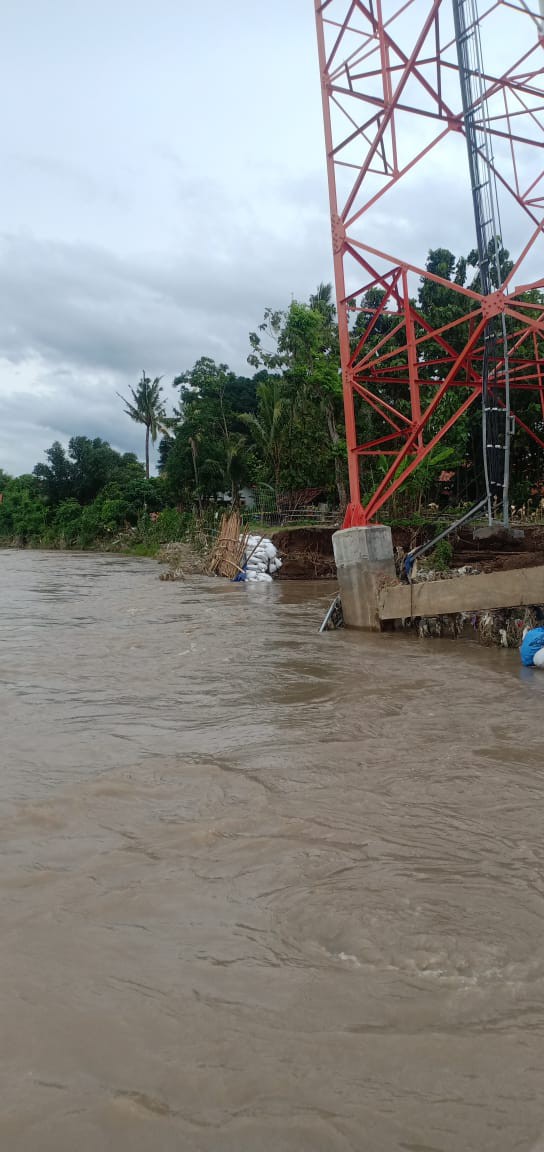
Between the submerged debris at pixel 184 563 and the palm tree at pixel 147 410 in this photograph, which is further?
the palm tree at pixel 147 410

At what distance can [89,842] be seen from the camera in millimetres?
2850

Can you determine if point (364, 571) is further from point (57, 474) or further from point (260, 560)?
point (57, 474)

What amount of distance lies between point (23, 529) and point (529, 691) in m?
48.3

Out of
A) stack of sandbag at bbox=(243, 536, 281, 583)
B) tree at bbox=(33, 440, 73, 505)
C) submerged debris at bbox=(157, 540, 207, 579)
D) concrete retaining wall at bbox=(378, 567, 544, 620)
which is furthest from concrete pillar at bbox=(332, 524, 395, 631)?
tree at bbox=(33, 440, 73, 505)

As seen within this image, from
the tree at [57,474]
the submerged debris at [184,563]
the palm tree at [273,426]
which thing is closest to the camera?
the submerged debris at [184,563]

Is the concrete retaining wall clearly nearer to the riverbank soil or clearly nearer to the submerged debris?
the riverbank soil

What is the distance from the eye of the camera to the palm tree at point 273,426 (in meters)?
27.9

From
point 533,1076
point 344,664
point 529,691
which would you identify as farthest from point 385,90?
point 533,1076

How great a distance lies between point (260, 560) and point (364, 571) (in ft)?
32.5

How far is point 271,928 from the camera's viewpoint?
222 centimetres

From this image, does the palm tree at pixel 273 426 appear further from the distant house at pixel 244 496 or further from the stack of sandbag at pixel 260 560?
the stack of sandbag at pixel 260 560

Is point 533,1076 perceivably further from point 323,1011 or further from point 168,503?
point 168,503

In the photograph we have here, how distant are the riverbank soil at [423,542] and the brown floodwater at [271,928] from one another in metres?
4.78

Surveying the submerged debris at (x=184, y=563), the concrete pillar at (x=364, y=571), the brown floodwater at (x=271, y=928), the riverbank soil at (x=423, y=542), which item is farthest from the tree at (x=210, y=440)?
the brown floodwater at (x=271, y=928)
